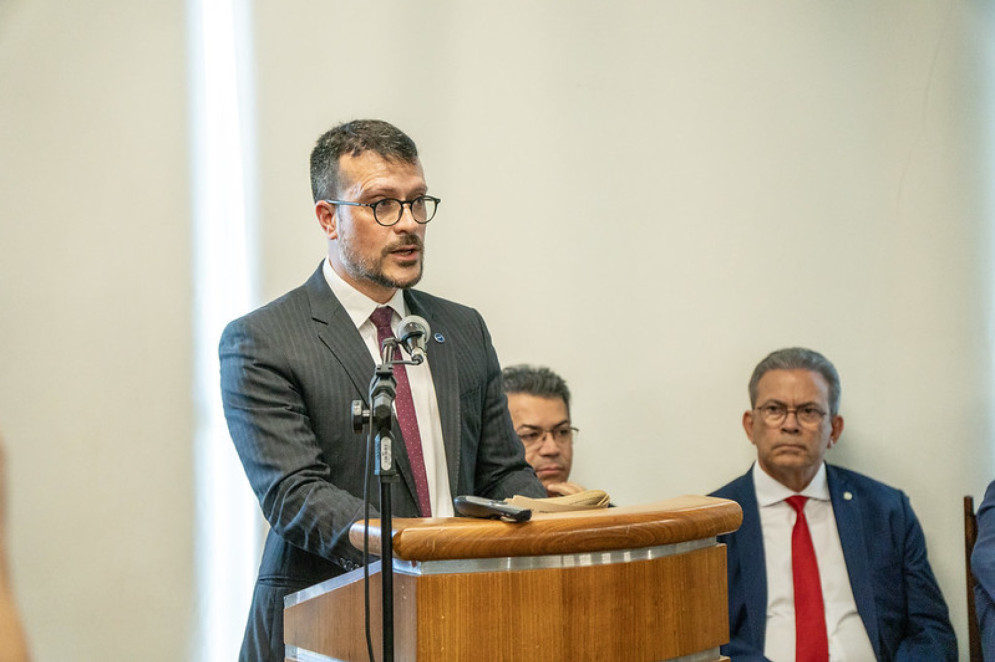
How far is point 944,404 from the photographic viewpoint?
4.24 m

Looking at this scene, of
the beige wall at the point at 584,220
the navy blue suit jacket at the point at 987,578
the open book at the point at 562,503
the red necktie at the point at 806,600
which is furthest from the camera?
the red necktie at the point at 806,600

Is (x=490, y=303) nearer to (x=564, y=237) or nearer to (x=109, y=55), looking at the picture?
(x=564, y=237)

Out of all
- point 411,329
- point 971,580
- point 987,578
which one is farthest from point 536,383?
point 411,329

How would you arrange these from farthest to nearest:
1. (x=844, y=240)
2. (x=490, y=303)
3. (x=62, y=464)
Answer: (x=844, y=240) < (x=490, y=303) < (x=62, y=464)

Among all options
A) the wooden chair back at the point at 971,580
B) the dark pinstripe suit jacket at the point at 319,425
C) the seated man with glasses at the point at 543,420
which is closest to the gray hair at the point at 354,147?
the dark pinstripe suit jacket at the point at 319,425

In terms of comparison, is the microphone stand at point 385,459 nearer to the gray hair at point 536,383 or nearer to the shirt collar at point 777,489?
the gray hair at point 536,383

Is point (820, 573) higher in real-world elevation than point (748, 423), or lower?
lower

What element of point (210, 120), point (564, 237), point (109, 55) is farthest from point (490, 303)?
point (109, 55)

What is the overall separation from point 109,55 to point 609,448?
217 centimetres

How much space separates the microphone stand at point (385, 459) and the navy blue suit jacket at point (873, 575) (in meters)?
2.14

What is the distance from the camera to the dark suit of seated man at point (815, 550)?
144 inches

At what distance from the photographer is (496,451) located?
2584 mm

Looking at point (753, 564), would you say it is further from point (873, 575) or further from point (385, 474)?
point (385, 474)

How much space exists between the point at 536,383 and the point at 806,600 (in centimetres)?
114
